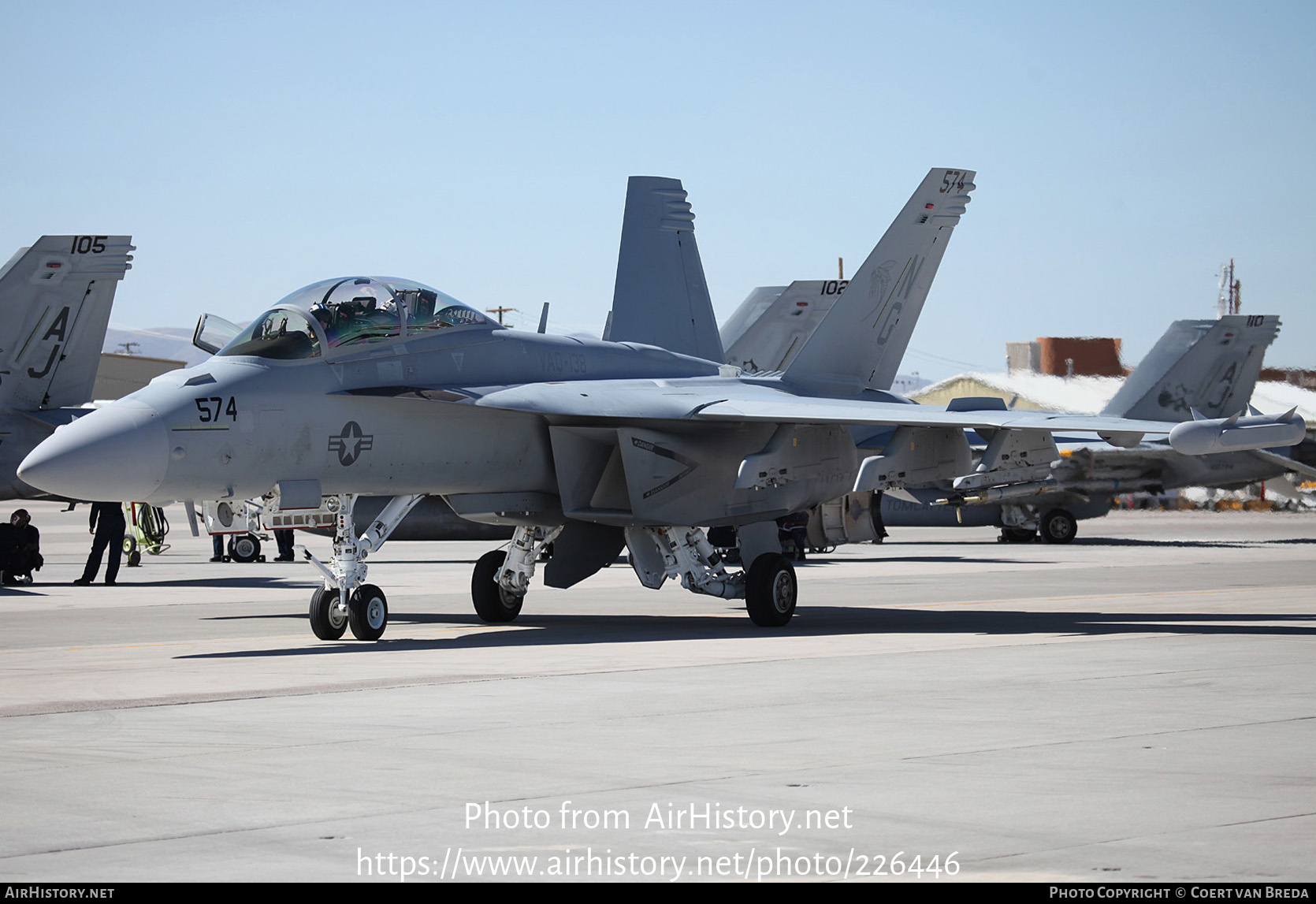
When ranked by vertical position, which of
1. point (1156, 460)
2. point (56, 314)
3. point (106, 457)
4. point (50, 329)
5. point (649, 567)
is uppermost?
point (56, 314)

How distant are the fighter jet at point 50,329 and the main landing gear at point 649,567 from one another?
27.9 feet

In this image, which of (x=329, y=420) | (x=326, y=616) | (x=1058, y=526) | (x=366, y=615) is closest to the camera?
(x=329, y=420)

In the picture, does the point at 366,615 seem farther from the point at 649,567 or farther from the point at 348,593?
the point at 649,567

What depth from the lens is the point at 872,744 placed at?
7305 millimetres

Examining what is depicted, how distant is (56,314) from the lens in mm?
21406

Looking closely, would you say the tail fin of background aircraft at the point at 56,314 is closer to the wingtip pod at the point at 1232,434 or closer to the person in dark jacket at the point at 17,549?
the person in dark jacket at the point at 17,549

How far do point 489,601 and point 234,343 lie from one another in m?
4.34

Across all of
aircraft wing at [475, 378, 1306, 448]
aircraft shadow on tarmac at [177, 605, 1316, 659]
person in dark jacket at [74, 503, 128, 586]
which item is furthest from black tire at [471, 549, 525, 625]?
person in dark jacket at [74, 503, 128, 586]

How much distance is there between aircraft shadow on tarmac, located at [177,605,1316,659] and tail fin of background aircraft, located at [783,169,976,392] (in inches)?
111

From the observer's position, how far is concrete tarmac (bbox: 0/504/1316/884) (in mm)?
5031

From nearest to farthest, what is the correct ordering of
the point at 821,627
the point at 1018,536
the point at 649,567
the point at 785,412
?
the point at 785,412, the point at 821,627, the point at 649,567, the point at 1018,536

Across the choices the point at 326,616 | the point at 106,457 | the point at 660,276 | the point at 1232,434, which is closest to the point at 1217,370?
the point at 660,276

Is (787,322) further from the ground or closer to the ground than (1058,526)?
further from the ground

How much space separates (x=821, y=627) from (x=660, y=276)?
17.6ft
